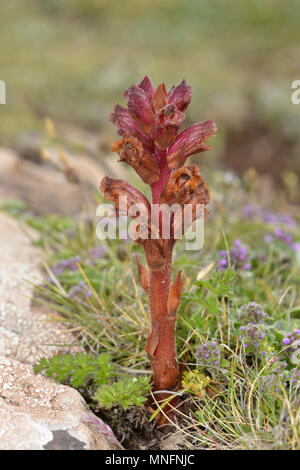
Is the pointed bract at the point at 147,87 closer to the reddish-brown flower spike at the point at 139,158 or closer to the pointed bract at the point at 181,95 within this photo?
the pointed bract at the point at 181,95

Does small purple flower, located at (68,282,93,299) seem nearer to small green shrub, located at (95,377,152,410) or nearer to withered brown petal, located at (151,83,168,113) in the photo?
small green shrub, located at (95,377,152,410)

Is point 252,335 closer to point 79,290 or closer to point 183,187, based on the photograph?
point 183,187

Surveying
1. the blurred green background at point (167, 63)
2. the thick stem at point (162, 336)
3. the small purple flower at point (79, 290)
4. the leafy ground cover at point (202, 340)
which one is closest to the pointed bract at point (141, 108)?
the thick stem at point (162, 336)

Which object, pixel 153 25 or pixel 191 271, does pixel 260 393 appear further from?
pixel 153 25

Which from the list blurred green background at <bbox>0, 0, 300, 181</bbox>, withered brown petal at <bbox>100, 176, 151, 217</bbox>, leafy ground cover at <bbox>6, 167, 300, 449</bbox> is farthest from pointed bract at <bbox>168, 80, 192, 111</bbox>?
blurred green background at <bbox>0, 0, 300, 181</bbox>

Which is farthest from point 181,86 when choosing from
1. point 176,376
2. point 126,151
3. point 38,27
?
point 38,27

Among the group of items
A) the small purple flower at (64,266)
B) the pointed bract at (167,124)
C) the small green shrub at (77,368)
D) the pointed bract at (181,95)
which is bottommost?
the small green shrub at (77,368)
